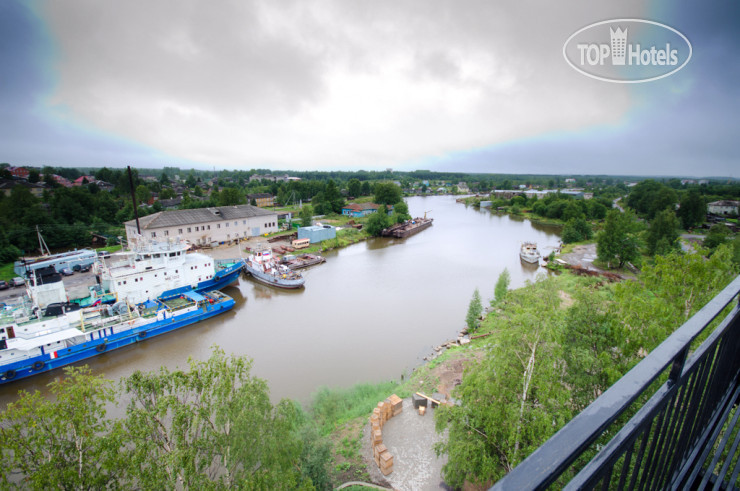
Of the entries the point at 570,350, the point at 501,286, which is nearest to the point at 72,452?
the point at 570,350

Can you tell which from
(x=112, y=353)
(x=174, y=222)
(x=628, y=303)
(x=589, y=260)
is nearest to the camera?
(x=628, y=303)

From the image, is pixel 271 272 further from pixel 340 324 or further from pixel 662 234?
pixel 662 234

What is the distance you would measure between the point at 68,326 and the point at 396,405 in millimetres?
11396

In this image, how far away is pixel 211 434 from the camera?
4383mm

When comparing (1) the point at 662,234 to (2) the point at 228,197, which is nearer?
(1) the point at 662,234

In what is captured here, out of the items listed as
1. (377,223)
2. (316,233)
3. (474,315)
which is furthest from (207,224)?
(474,315)

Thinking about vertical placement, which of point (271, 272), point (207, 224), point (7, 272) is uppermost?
point (207, 224)

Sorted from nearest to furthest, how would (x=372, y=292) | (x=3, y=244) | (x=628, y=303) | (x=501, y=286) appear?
(x=628, y=303) → (x=501, y=286) → (x=372, y=292) → (x=3, y=244)

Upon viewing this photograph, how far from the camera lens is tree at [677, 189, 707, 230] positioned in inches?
1367

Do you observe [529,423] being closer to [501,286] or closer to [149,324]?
[501,286]

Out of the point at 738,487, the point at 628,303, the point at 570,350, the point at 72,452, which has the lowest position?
the point at 72,452

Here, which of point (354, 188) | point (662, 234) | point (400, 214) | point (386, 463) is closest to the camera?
point (386, 463)

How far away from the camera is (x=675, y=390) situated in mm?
1028

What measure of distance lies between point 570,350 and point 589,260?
68.4ft
